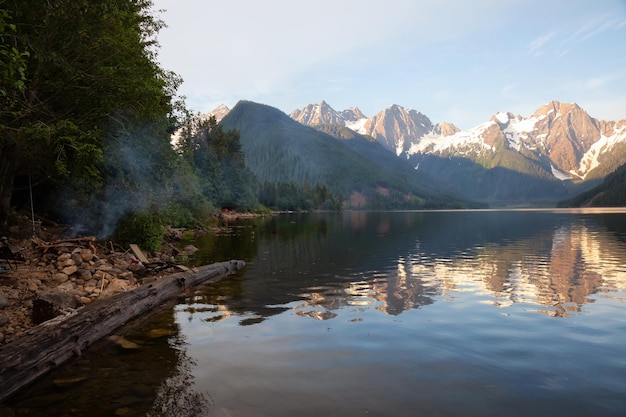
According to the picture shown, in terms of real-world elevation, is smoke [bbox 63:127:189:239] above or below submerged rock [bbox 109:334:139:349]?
above

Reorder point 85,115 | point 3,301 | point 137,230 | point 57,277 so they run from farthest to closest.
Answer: point 137,230, point 85,115, point 57,277, point 3,301

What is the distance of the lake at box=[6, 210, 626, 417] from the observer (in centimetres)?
976

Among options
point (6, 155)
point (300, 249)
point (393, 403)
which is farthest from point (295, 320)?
point (300, 249)

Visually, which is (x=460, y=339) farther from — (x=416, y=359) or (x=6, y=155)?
(x=6, y=155)

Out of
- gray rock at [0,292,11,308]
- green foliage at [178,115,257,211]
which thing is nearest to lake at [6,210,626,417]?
gray rock at [0,292,11,308]

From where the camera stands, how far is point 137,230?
3256cm

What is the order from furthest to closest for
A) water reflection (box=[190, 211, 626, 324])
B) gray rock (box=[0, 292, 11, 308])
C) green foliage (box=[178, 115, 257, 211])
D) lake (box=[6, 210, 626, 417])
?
green foliage (box=[178, 115, 257, 211])
water reflection (box=[190, 211, 626, 324])
gray rock (box=[0, 292, 11, 308])
lake (box=[6, 210, 626, 417])

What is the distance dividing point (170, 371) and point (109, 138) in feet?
75.8

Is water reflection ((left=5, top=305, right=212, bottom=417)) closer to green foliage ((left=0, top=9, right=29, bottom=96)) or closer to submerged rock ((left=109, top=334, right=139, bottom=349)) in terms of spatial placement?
submerged rock ((left=109, top=334, right=139, bottom=349))

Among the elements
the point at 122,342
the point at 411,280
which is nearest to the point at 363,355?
the point at 122,342

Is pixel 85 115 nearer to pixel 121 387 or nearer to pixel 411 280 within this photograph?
pixel 121 387

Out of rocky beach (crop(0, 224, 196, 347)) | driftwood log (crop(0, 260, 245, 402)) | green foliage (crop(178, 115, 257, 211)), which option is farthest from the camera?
green foliage (crop(178, 115, 257, 211))

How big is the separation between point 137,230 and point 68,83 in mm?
14190

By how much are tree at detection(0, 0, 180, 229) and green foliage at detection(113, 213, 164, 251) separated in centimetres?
640
